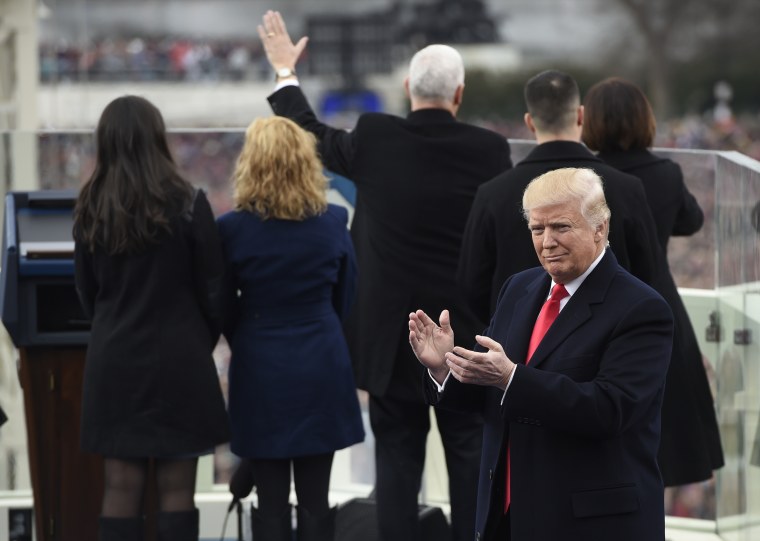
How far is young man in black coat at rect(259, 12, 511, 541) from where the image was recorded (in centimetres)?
429

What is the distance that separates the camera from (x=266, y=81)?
50719 mm

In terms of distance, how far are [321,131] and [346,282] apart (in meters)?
0.51

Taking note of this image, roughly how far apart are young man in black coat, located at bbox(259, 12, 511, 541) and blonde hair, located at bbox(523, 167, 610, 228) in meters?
1.47

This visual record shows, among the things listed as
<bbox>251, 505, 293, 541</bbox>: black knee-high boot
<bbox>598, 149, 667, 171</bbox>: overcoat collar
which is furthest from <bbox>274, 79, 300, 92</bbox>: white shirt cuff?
<bbox>251, 505, 293, 541</bbox>: black knee-high boot

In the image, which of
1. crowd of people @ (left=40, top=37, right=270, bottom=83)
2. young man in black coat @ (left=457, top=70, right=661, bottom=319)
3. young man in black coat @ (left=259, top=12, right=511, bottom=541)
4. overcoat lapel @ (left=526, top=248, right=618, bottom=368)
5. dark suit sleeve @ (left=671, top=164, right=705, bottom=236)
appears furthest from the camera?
crowd of people @ (left=40, top=37, right=270, bottom=83)

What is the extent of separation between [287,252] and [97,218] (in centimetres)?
54

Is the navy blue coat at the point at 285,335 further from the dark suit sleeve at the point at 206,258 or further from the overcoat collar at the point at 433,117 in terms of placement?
the overcoat collar at the point at 433,117

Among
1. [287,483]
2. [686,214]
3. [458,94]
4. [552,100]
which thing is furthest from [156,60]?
[552,100]

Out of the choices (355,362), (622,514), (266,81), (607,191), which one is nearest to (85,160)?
(355,362)

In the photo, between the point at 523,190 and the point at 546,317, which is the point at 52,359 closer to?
the point at 523,190

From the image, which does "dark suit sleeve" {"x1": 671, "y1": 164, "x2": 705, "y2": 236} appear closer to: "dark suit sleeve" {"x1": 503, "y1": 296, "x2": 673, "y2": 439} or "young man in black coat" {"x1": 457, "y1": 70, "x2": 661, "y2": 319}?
"young man in black coat" {"x1": 457, "y1": 70, "x2": 661, "y2": 319}

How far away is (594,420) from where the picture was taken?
104 inches

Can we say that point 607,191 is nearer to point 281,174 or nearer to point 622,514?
point 281,174

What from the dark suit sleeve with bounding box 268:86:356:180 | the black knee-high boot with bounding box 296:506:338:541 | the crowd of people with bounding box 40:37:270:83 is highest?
the crowd of people with bounding box 40:37:270:83
